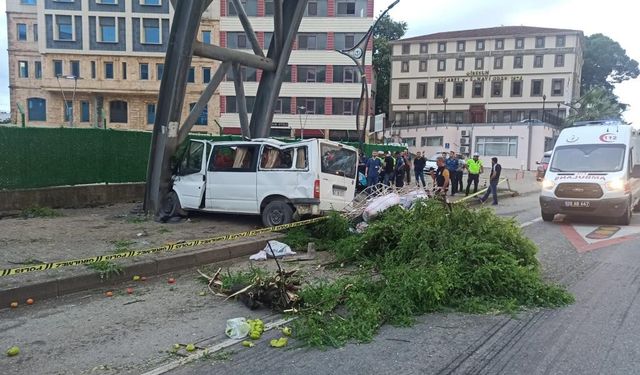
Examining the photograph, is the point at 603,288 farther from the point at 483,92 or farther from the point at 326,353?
the point at 483,92

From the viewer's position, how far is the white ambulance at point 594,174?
11.8 meters

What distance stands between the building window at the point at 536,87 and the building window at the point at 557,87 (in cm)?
135

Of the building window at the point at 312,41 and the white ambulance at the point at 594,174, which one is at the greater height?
the building window at the point at 312,41

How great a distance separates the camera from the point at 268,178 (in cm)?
995

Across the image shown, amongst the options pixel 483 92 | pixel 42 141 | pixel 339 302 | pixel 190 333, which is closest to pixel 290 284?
pixel 339 302

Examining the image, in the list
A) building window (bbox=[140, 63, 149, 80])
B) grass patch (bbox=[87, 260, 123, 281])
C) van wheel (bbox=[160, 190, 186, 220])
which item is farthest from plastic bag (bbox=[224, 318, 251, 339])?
building window (bbox=[140, 63, 149, 80])

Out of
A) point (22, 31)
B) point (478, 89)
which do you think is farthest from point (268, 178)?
point (478, 89)

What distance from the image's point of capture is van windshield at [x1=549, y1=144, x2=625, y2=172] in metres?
12.5

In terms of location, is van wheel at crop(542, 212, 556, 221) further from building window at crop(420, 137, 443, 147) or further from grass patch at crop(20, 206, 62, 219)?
building window at crop(420, 137, 443, 147)

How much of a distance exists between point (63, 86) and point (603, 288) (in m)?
51.1

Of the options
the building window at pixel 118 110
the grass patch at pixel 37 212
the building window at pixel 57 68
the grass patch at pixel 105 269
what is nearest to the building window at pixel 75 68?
the building window at pixel 57 68

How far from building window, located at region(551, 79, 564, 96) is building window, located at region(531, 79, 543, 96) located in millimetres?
1346

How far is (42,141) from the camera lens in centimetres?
1197

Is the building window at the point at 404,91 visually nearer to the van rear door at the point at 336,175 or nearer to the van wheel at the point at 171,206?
the van rear door at the point at 336,175
